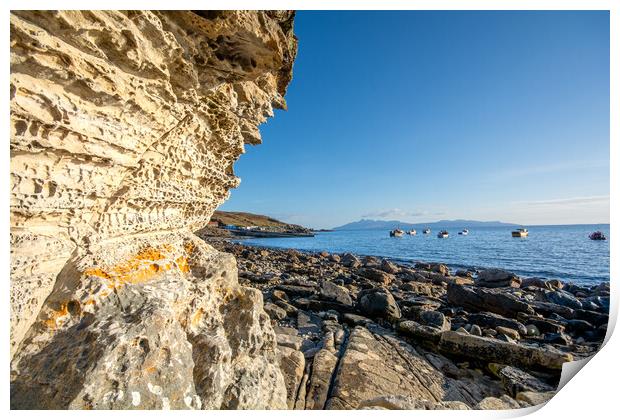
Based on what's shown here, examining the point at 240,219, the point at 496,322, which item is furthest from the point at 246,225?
the point at 496,322

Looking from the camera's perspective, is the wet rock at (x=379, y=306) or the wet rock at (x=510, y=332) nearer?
the wet rock at (x=510, y=332)

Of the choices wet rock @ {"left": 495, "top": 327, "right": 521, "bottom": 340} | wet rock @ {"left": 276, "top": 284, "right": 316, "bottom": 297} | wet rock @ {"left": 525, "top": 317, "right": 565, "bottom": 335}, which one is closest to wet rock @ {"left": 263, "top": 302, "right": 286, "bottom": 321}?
wet rock @ {"left": 276, "top": 284, "right": 316, "bottom": 297}

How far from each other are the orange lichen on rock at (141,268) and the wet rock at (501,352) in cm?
547

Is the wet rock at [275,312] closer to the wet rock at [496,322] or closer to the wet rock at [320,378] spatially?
the wet rock at [320,378]

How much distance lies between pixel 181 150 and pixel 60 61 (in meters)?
1.50

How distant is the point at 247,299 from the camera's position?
3783mm

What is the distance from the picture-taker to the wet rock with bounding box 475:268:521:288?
1535 cm

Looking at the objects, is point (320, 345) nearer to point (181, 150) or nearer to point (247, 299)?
point (247, 299)

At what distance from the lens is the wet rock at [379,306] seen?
25.7ft

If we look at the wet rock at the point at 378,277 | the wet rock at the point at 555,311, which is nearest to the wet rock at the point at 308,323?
the wet rock at the point at 378,277

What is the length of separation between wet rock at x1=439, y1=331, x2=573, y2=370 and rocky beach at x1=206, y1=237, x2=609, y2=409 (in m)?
0.02
